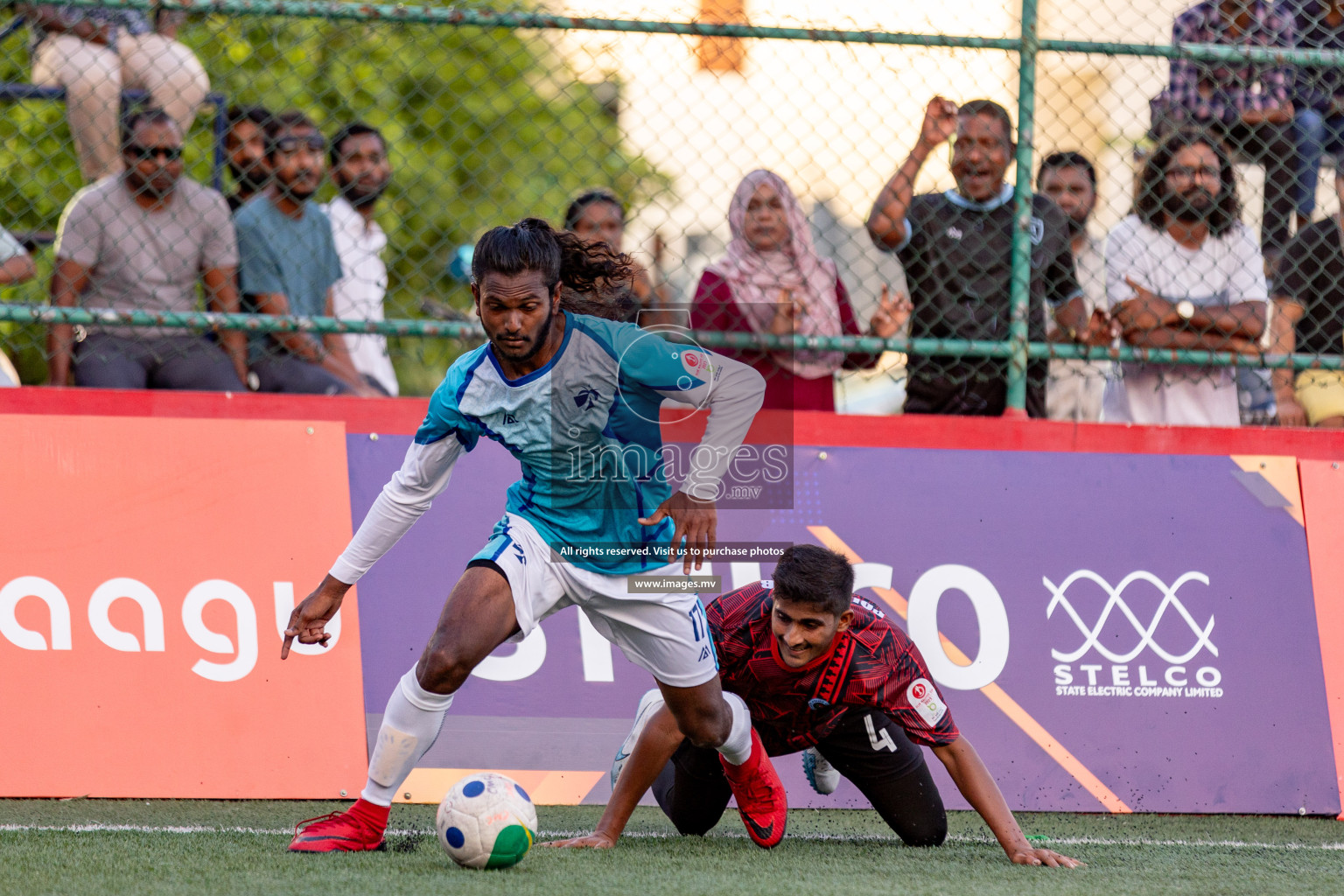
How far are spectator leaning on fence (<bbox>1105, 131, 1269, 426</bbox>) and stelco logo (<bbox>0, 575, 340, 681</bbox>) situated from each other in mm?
3776

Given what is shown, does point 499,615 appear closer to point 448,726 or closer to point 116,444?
point 448,726

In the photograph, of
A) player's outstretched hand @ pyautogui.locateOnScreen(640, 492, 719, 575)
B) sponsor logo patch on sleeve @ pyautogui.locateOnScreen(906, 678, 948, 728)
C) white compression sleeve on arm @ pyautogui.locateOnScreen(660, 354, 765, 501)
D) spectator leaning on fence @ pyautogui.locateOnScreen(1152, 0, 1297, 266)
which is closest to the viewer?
player's outstretched hand @ pyautogui.locateOnScreen(640, 492, 719, 575)

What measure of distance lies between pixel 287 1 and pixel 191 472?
2020 mm

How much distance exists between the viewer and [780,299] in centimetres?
623

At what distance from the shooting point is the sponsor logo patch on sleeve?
4430 mm

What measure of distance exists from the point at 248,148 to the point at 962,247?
352cm

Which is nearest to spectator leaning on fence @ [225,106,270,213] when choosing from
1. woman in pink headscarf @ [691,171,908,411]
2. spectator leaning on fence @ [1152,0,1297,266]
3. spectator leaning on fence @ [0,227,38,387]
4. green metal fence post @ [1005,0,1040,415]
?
spectator leaning on fence @ [0,227,38,387]

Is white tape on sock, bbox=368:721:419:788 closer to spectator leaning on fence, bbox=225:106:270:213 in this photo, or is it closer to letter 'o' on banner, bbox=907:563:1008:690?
letter 'o' on banner, bbox=907:563:1008:690

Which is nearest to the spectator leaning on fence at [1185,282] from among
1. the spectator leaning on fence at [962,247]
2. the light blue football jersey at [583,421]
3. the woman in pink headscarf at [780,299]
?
the spectator leaning on fence at [962,247]

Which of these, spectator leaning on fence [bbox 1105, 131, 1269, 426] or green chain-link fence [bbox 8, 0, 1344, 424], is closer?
green chain-link fence [bbox 8, 0, 1344, 424]

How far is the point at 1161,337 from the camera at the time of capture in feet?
20.7

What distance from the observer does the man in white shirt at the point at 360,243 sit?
22.7ft

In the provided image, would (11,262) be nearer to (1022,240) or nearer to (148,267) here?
(148,267)

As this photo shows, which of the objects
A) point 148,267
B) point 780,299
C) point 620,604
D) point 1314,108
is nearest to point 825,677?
point 620,604
